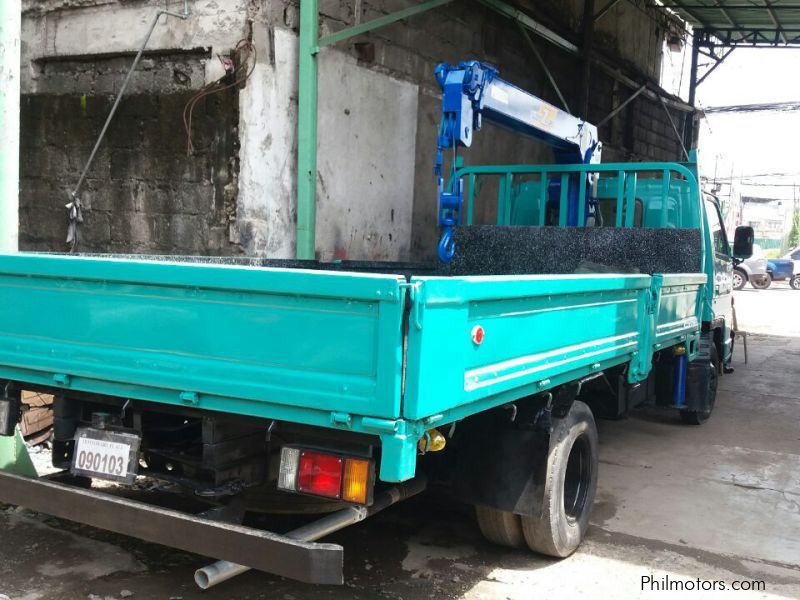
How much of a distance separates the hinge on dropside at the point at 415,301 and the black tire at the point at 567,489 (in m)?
1.43

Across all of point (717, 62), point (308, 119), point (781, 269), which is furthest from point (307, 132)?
point (781, 269)

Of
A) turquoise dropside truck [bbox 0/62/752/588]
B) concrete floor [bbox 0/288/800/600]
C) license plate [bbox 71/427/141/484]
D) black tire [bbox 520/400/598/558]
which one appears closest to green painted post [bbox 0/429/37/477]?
concrete floor [bbox 0/288/800/600]

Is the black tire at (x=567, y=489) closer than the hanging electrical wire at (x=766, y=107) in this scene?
Yes

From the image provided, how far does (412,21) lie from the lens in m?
9.19

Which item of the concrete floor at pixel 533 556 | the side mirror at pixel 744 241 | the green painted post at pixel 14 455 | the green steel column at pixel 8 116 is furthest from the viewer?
the side mirror at pixel 744 241

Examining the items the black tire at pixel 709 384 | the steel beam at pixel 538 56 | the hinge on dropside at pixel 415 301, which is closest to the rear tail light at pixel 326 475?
the hinge on dropside at pixel 415 301

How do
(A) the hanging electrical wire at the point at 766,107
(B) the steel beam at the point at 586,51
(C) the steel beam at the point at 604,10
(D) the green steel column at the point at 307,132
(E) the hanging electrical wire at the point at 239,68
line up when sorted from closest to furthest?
(E) the hanging electrical wire at the point at 239,68 → (D) the green steel column at the point at 307,132 → (B) the steel beam at the point at 586,51 → (C) the steel beam at the point at 604,10 → (A) the hanging electrical wire at the point at 766,107

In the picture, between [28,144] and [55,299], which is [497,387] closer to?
[55,299]

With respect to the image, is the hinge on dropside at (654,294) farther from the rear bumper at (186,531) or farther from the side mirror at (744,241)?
the side mirror at (744,241)

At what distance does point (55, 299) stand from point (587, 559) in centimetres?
286

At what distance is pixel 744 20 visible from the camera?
16.5 meters

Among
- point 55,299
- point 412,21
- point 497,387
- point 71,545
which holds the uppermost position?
point 412,21

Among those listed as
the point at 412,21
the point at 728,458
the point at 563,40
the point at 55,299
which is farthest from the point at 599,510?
the point at 563,40

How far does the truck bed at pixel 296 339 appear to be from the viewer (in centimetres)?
253
